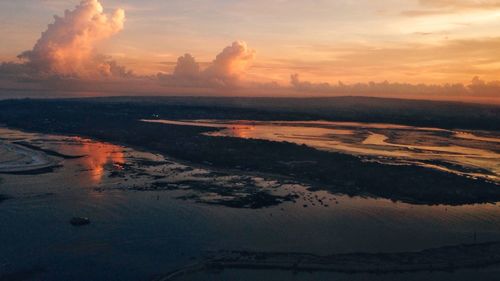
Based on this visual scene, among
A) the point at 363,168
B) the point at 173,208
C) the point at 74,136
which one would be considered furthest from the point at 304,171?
the point at 74,136

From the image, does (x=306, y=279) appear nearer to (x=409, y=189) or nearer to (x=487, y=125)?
(x=409, y=189)

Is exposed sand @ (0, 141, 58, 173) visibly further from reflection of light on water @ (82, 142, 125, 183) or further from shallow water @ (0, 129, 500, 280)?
shallow water @ (0, 129, 500, 280)

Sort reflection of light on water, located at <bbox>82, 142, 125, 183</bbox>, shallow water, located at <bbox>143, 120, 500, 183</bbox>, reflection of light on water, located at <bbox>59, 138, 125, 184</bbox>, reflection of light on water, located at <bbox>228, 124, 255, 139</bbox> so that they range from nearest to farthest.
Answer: reflection of light on water, located at <bbox>82, 142, 125, 183</bbox>
reflection of light on water, located at <bbox>59, 138, 125, 184</bbox>
shallow water, located at <bbox>143, 120, 500, 183</bbox>
reflection of light on water, located at <bbox>228, 124, 255, 139</bbox>

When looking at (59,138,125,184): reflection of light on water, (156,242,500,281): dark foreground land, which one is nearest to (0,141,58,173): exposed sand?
(59,138,125,184): reflection of light on water

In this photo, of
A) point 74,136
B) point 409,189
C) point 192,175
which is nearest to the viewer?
point 409,189

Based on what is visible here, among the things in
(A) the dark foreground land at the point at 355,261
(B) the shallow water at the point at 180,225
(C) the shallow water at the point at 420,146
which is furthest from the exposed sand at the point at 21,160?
(A) the dark foreground land at the point at 355,261

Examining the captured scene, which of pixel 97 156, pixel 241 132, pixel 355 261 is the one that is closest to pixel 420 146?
pixel 241 132
